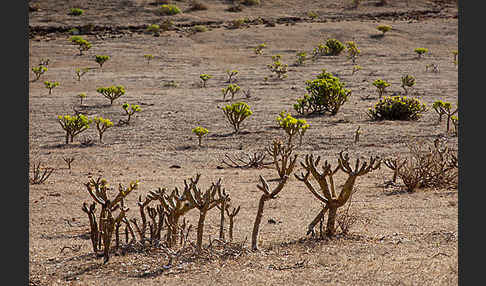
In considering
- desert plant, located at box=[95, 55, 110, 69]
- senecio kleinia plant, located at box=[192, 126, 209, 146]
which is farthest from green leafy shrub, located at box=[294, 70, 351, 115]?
desert plant, located at box=[95, 55, 110, 69]

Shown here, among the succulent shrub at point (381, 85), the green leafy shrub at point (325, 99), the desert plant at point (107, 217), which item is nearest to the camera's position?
the desert plant at point (107, 217)

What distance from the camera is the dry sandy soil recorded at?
4719 mm

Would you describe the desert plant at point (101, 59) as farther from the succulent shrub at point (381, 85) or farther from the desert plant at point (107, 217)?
the desert plant at point (107, 217)

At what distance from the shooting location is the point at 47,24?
4000 centimetres

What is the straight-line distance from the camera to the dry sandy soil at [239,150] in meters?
4.72

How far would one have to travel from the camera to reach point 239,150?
1213 cm

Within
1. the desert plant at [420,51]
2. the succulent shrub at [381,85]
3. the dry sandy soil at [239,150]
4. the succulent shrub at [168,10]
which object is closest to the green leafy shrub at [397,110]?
the dry sandy soil at [239,150]

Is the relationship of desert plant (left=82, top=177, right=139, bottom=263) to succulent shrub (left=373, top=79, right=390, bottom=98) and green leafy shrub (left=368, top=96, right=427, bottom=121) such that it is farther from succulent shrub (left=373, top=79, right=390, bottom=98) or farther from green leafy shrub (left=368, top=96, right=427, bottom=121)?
succulent shrub (left=373, top=79, right=390, bottom=98)

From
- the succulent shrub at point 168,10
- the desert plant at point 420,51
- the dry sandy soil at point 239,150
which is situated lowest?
the dry sandy soil at point 239,150

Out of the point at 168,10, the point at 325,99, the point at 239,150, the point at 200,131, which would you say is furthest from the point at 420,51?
the point at 168,10

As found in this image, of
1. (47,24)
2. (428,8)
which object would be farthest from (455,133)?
(428,8)

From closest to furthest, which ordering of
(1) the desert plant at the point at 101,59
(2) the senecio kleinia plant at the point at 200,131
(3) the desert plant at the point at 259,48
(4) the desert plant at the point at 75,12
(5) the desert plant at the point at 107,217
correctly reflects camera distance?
(5) the desert plant at the point at 107,217
(2) the senecio kleinia plant at the point at 200,131
(1) the desert plant at the point at 101,59
(3) the desert plant at the point at 259,48
(4) the desert plant at the point at 75,12

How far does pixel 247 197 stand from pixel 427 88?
45.6 ft

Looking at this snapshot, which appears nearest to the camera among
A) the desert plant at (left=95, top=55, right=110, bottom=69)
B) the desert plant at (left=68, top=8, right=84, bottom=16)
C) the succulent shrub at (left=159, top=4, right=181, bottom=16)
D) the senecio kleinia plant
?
the senecio kleinia plant
